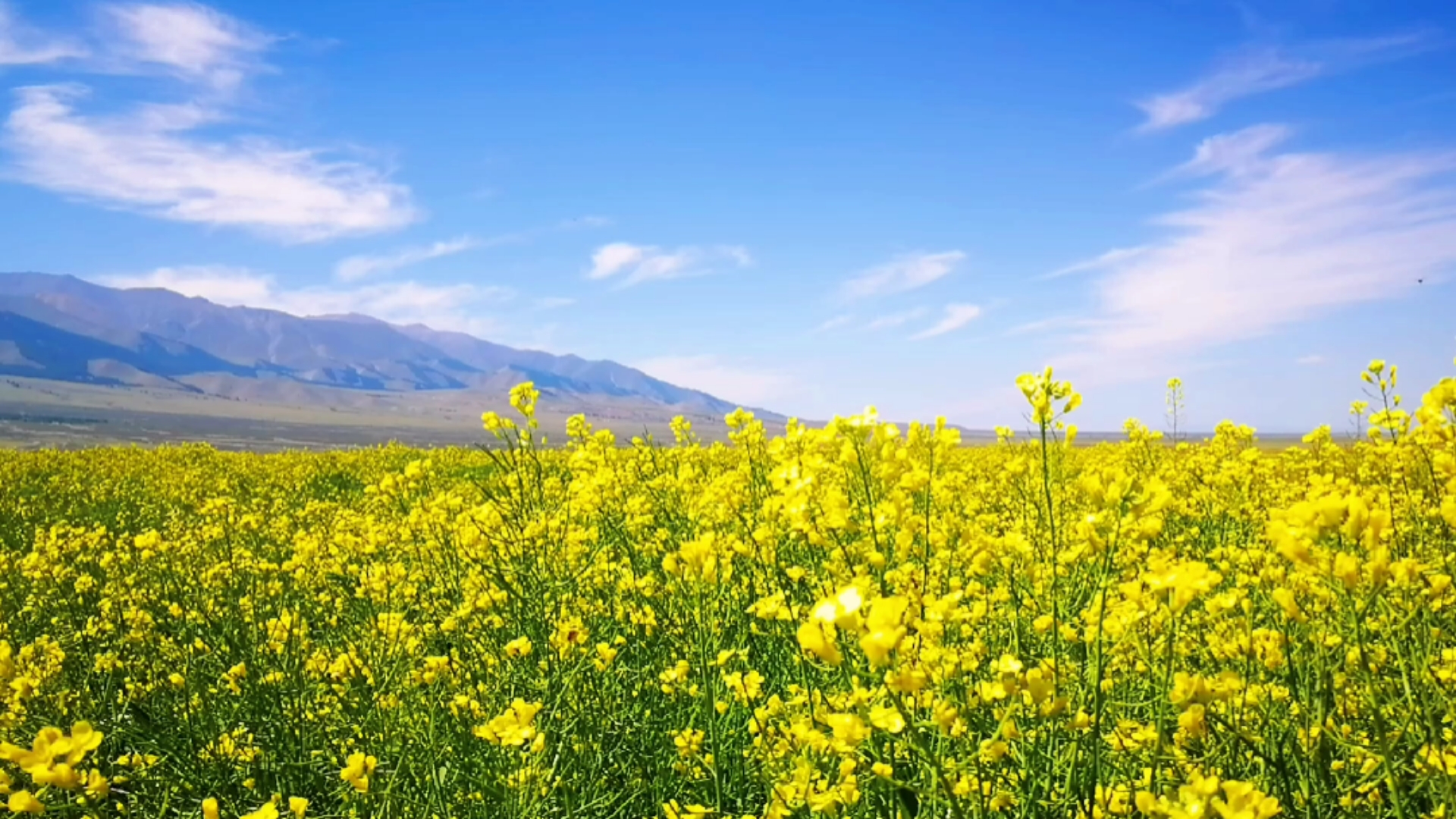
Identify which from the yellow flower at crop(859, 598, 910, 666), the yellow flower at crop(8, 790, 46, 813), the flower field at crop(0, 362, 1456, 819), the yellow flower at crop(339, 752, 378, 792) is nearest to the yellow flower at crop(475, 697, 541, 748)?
the flower field at crop(0, 362, 1456, 819)

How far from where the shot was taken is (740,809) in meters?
2.59

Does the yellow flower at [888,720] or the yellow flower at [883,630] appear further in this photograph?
the yellow flower at [888,720]

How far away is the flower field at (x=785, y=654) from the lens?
1.62 meters

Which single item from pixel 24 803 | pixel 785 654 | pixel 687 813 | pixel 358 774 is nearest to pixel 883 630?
pixel 687 813

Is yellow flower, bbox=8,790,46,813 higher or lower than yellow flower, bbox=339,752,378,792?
higher

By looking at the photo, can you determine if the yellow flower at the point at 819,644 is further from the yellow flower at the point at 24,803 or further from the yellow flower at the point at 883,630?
the yellow flower at the point at 24,803

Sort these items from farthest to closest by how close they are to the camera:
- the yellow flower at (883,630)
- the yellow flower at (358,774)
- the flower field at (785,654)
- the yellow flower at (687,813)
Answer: the yellow flower at (358,774)
the yellow flower at (687,813)
the flower field at (785,654)
the yellow flower at (883,630)

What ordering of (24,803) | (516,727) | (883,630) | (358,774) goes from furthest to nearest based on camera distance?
1. (358,774)
2. (516,727)
3. (24,803)
4. (883,630)

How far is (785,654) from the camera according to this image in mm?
3518

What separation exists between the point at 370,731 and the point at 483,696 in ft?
1.52

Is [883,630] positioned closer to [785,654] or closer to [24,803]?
[24,803]

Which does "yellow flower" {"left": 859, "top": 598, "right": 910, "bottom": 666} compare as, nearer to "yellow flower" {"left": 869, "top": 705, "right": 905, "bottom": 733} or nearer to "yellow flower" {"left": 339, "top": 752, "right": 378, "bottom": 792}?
"yellow flower" {"left": 869, "top": 705, "right": 905, "bottom": 733}

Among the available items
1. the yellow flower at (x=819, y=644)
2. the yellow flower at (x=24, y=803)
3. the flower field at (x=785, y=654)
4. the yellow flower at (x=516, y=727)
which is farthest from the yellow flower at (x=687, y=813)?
the yellow flower at (x=24, y=803)

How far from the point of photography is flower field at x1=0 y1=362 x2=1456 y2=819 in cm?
162
